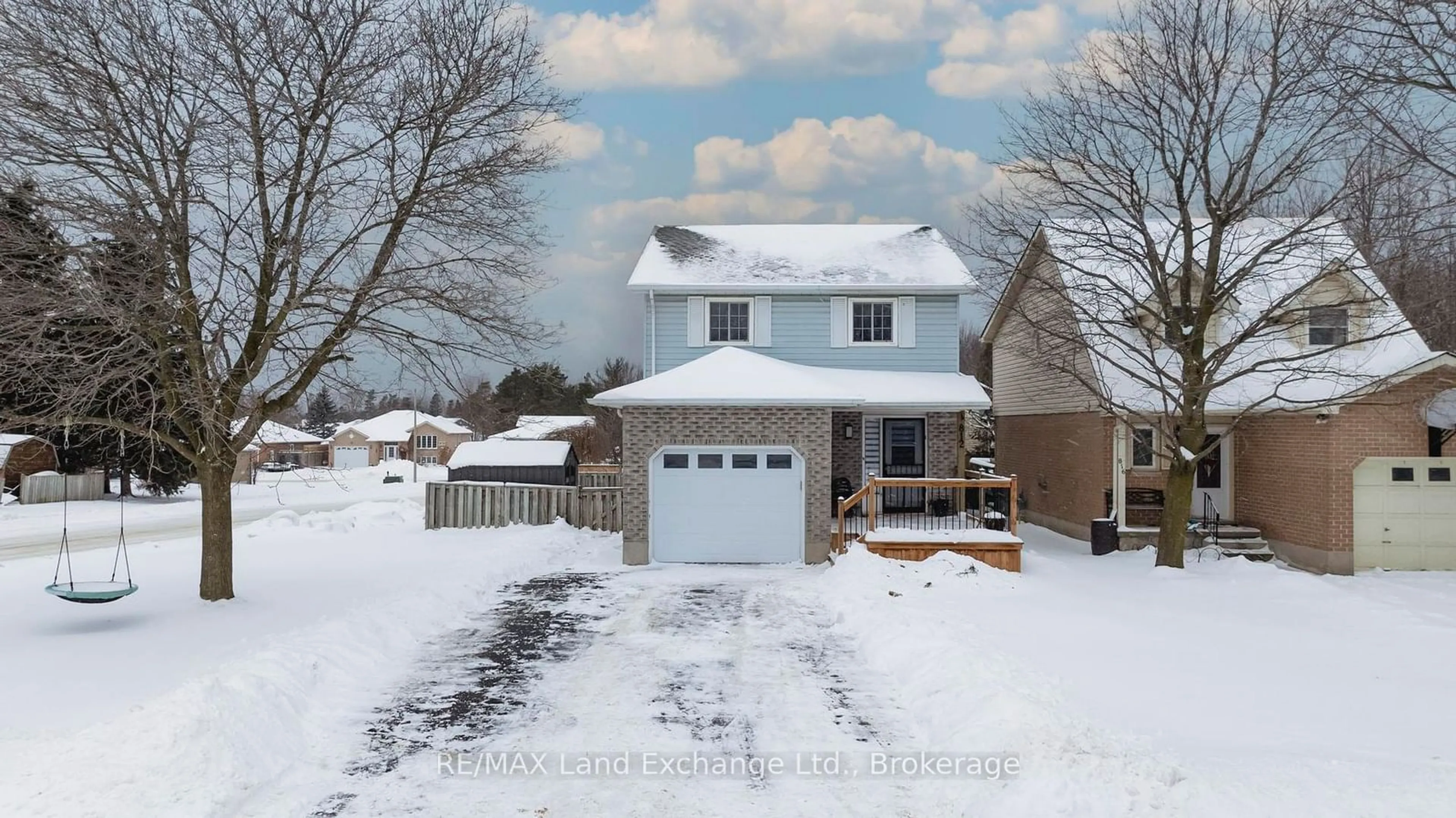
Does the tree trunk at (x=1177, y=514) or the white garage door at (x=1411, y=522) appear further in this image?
the white garage door at (x=1411, y=522)

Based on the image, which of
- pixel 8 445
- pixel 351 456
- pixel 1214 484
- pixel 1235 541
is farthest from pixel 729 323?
pixel 351 456

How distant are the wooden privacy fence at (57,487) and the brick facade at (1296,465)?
31.1 m

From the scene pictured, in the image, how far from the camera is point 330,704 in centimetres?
795

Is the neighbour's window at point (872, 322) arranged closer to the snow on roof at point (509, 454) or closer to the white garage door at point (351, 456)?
the snow on roof at point (509, 454)

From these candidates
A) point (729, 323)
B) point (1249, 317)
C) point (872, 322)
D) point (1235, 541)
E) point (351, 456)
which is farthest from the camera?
point (351, 456)

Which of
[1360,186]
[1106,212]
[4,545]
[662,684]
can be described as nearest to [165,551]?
[4,545]

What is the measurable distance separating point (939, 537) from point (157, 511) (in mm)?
26905

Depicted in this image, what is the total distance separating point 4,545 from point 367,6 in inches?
618

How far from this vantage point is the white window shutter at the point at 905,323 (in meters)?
20.2

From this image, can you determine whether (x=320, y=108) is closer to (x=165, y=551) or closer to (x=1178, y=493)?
(x=165, y=551)

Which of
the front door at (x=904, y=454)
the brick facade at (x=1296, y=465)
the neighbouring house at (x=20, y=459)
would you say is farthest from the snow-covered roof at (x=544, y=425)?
the brick facade at (x=1296, y=465)

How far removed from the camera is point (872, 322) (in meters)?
20.3

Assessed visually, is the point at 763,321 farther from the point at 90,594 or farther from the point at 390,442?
the point at 390,442

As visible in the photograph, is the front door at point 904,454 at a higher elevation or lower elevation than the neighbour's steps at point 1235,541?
higher
